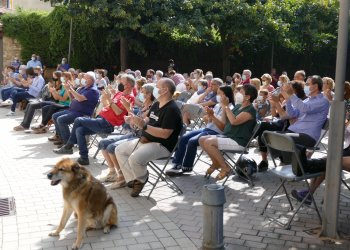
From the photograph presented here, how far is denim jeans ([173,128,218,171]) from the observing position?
22.3 ft

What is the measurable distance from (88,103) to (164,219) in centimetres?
400

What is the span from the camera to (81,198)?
432cm

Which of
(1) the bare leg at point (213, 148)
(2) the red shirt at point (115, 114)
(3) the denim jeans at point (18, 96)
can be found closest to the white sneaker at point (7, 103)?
(3) the denim jeans at point (18, 96)

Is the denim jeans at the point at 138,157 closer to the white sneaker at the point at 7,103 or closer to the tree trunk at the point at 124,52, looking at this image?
the white sneaker at the point at 7,103

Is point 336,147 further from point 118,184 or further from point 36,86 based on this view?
point 36,86

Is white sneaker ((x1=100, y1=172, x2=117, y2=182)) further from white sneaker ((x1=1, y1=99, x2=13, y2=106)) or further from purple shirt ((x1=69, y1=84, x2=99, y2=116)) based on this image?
white sneaker ((x1=1, y1=99, x2=13, y2=106))

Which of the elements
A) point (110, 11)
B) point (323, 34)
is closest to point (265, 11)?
point (323, 34)

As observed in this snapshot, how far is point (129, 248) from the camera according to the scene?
4223mm

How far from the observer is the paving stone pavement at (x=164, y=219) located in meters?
4.36

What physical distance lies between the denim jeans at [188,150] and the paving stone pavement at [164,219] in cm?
20

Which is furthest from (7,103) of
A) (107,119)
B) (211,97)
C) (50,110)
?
(107,119)

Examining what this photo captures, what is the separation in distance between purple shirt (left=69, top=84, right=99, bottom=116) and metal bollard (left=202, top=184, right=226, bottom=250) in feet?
16.3

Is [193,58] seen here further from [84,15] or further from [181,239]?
[181,239]

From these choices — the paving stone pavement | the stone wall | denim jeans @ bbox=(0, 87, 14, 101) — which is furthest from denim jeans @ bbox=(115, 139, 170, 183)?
the stone wall
